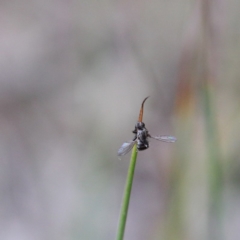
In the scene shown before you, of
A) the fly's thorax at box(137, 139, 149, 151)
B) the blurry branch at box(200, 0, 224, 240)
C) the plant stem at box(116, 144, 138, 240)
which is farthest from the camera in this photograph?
the blurry branch at box(200, 0, 224, 240)

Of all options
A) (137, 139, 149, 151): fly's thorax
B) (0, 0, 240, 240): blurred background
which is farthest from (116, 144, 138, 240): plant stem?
(0, 0, 240, 240): blurred background

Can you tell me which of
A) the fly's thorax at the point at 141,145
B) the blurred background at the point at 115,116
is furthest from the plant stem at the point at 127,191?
the blurred background at the point at 115,116

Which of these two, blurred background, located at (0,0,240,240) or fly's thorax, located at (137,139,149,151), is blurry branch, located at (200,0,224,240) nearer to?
blurred background, located at (0,0,240,240)

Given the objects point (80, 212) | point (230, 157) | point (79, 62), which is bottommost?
point (80, 212)

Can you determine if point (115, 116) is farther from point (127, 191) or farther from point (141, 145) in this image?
point (127, 191)

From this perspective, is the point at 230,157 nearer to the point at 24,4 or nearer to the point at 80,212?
the point at 80,212

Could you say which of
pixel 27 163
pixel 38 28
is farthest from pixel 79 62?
pixel 27 163

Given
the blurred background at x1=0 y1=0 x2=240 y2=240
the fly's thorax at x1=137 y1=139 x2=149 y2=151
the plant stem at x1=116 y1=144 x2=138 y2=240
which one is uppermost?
the blurred background at x1=0 y1=0 x2=240 y2=240

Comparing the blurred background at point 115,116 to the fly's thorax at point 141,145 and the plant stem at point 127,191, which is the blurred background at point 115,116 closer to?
the fly's thorax at point 141,145

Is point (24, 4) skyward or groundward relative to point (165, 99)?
skyward
